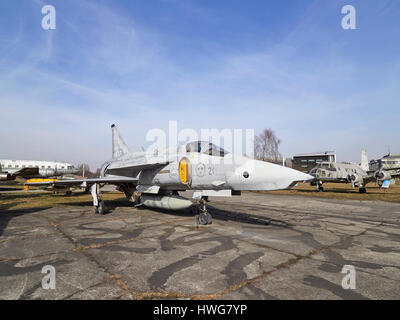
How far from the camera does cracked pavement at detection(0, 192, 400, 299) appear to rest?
3266 mm

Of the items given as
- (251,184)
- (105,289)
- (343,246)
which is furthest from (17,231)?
(343,246)

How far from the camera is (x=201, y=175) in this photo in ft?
24.6

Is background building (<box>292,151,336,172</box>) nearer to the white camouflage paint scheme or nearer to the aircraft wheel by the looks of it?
the white camouflage paint scheme

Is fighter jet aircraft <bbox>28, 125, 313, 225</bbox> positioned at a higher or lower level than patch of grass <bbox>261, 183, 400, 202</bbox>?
higher

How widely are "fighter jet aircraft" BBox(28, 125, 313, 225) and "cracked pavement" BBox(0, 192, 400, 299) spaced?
4.53 feet

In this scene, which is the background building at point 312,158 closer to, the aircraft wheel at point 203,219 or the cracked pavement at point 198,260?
the aircraft wheel at point 203,219

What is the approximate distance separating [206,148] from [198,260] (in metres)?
4.05

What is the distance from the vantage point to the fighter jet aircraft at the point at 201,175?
20.3ft

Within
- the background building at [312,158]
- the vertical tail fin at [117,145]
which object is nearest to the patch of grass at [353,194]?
the vertical tail fin at [117,145]

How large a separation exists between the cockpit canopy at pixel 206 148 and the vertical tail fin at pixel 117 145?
31.5 feet

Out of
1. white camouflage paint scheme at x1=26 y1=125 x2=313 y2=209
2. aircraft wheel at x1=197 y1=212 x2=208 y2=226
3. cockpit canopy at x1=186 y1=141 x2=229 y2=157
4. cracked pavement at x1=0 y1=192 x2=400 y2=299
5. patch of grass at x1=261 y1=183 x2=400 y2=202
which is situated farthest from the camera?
patch of grass at x1=261 y1=183 x2=400 y2=202

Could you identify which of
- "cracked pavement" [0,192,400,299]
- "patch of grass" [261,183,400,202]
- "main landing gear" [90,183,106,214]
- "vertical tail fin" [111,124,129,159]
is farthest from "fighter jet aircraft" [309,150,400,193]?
"main landing gear" [90,183,106,214]

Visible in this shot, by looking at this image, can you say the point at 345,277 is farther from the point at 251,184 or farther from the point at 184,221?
the point at 184,221
